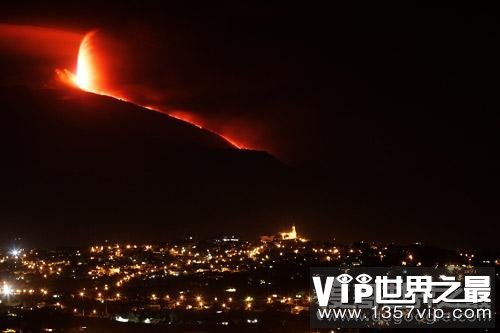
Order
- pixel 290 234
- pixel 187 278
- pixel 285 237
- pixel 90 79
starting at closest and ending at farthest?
pixel 187 278 < pixel 285 237 < pixel 290 234 < pixel 90 79

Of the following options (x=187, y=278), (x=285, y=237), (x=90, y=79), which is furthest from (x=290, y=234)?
(x=90, y=79)

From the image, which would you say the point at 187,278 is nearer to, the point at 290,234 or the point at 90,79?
the point at 290,234

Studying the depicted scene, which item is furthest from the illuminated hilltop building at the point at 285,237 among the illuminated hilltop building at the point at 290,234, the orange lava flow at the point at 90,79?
the orange lava flow at the point at 90,79

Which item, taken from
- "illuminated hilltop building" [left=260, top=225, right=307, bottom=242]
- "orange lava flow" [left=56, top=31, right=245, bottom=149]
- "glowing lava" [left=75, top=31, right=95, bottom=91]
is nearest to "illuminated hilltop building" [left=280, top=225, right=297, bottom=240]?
"illuminated hilltop building" [left=260, top=225, right=307, bottom=242]

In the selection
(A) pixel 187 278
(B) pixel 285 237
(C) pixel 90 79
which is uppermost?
(C) pixel 90 79

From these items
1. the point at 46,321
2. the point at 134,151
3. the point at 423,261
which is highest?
the point at 134,151

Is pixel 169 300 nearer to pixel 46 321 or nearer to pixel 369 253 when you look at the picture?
pixel 46 321

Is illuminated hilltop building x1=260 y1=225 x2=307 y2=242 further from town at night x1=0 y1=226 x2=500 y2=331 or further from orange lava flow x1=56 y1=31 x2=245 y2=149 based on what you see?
orange lava flow x1=56 y1=31 x2=245 y2=149

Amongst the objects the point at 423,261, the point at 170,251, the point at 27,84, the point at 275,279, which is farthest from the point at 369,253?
the point at 27,84

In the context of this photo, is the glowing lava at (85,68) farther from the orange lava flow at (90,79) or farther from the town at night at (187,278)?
the town at night at (187,278)
